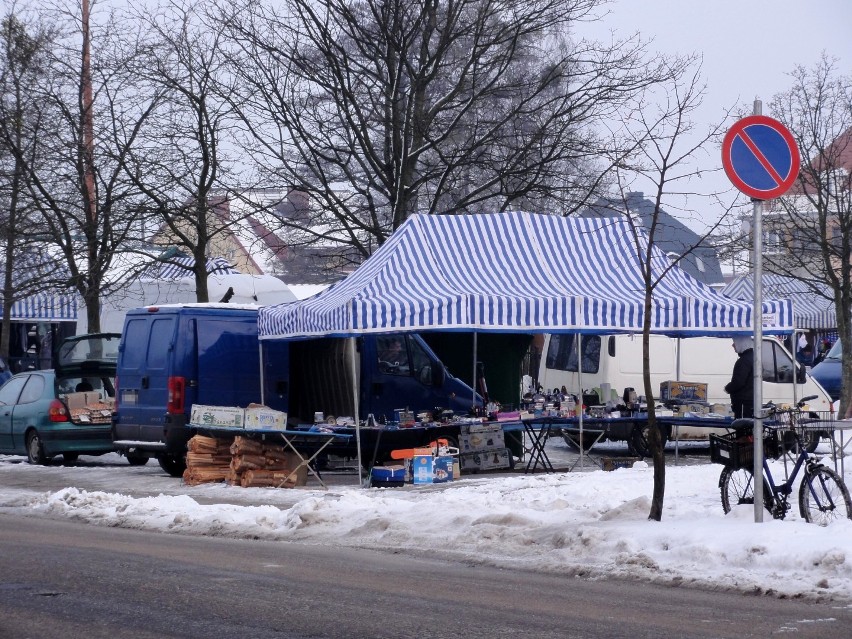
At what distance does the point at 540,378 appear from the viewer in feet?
84.4

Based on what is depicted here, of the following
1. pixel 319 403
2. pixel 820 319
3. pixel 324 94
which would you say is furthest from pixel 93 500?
pixel 820 319

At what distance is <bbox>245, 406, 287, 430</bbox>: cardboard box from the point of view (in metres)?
16.0

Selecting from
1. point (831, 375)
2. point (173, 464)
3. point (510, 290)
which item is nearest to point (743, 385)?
point (510, 290)

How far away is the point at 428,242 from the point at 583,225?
7.57 feet

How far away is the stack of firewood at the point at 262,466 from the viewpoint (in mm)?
16266

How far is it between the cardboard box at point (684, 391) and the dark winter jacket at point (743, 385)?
2.40 m

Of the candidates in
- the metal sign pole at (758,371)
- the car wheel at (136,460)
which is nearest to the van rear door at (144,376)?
the car wheel at (136,460)

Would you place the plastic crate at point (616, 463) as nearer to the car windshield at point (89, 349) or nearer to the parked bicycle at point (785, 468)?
the parked bicycle at point (785, 468)

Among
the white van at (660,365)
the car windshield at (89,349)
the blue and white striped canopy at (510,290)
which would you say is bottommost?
the white van at (660,365)

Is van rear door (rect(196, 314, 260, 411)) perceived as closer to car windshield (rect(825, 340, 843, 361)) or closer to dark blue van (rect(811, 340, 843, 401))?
dark blue van (rect(811, 340, 843, 401))

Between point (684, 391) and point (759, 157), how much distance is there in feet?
33.8

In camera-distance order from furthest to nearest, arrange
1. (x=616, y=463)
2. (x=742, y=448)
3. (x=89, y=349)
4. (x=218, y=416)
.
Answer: (x=89, y=349)
(x=616, y=463)
(x=218, y=416)
(x=742, y=448)

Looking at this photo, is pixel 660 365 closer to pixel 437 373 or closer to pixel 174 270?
pixel 437 373

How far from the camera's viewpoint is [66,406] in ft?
65.7
